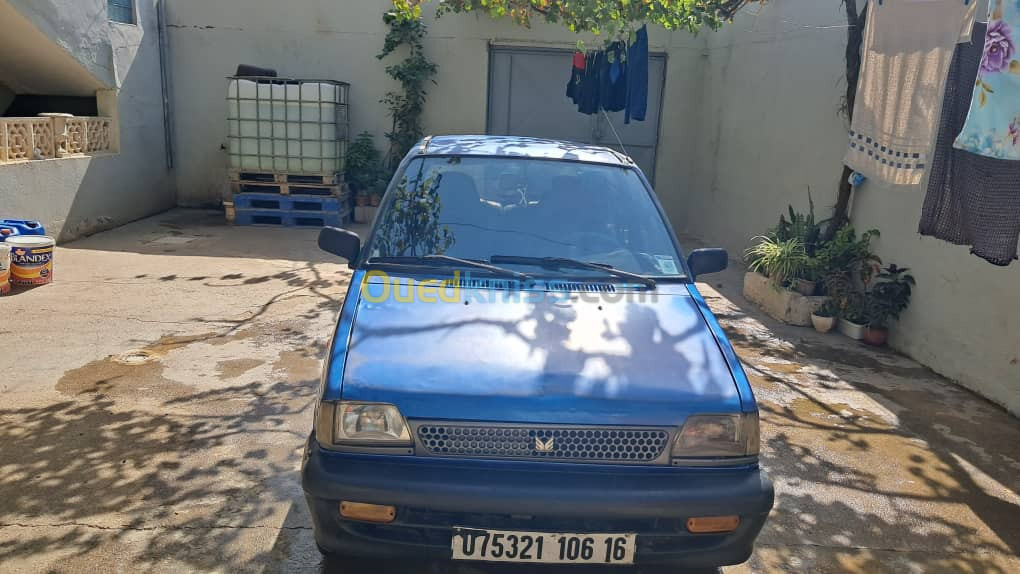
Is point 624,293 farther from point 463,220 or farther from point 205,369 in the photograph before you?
point 205,369

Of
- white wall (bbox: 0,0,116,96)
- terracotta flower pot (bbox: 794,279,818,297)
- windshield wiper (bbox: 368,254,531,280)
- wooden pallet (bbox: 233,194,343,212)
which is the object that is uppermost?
white wall (bbox: 0,0,116,96)

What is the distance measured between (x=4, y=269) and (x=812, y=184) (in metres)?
7.71

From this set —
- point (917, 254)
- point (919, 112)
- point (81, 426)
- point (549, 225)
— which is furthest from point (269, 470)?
point (917, 254)

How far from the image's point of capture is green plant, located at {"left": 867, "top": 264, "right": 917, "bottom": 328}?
19.6 feet

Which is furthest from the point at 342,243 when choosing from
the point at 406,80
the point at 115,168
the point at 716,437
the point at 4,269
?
the point at 406,80

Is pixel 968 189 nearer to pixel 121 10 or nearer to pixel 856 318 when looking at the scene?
pixel 856 318

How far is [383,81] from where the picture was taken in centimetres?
1095

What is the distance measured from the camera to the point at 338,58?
35.5 ft

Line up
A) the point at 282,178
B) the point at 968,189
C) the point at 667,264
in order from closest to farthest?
1. the point at 667,264
2. the point at 968,189
3. the point at 282,178

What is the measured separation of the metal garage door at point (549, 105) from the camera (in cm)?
1092

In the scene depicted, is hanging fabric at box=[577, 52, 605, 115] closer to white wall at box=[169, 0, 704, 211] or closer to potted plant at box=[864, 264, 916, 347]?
white wall at box=[169, 0, 704, 211]

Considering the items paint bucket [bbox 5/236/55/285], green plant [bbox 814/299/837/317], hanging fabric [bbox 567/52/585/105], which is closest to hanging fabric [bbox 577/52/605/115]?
hanging fabric [bbox 567/52/585/105]

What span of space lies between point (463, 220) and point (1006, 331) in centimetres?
399

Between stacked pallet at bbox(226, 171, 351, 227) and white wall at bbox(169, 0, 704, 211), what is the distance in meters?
1.21
